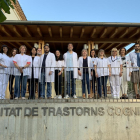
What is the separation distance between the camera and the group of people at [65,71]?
17.9ft

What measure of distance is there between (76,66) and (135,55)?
82.6 inches

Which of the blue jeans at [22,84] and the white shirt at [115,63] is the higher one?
the white shirt at [115,63]

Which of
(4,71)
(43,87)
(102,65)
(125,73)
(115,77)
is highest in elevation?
(102,65)

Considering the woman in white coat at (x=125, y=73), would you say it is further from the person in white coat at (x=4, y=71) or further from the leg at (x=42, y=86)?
the person in white coat at (x=4, y=71)

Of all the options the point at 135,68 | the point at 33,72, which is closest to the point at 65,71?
the point at 33,72

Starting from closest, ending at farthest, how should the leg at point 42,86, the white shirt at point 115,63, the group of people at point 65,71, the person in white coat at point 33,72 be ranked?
the leg at point 42,86 → the group of people at point 65,71 → the person in white coat at point 33,72 → the white shirt at point 115,63

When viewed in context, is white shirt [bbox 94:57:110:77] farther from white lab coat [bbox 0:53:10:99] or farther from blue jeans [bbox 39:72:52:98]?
white lab coat [bbox 0:53:10:99]

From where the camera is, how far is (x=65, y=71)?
562 cm

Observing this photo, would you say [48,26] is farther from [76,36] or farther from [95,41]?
[95,41]

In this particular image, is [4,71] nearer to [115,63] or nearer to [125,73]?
[115,63]

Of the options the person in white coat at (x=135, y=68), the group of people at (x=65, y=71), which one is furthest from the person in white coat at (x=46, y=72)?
the person in white coat at (x=135, y=68)

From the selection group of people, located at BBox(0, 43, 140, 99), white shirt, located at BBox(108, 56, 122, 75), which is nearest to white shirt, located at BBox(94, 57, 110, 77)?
group of people, located at BBox(0, 43, 140, 99)

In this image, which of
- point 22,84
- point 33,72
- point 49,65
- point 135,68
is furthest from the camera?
point 135,68

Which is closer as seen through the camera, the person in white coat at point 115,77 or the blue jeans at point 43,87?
the blue jeans at point 43,87
